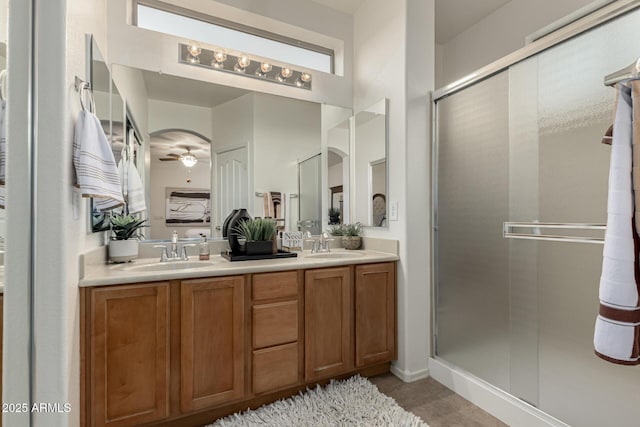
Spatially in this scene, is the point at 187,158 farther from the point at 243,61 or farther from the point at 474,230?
the point at 474,230

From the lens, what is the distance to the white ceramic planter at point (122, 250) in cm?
→ 173

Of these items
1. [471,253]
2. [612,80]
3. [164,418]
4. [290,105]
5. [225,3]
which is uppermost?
[225,3]

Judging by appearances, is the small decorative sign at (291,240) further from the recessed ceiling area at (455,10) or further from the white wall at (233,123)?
the recessed ceiling area at (455,10)

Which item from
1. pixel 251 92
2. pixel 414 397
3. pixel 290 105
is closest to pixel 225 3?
pixel 251 92

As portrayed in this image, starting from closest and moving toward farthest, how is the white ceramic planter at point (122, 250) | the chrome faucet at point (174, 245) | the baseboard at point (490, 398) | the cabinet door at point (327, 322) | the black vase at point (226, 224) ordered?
1. the baseboard at point (490, 398)
2. the white ceramic planter at point (122, 250)
3. the cabinet door at point (327, 322)
4. the chrome faucet at point (174, 245)
5. the black vase at point (226, 224)

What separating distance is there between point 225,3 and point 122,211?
62.9 inches

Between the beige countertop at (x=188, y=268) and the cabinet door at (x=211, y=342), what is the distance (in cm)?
5

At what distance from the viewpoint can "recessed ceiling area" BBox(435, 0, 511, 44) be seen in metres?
2.61

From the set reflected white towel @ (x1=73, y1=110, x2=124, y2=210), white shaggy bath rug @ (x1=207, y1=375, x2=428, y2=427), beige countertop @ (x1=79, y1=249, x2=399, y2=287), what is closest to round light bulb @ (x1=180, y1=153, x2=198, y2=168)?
beige countertop @ (x1=79, y1=249, x2=399, y2=287)

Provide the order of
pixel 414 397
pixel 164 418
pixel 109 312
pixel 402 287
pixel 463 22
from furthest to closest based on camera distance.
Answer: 1. pixel 463 22
2. pixel 402 287
3. pixel 414 397
4. pixel 164 418
5. pixel 109 312

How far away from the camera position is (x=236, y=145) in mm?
2279

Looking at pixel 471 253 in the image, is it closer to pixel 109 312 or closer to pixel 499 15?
pixel 109 312

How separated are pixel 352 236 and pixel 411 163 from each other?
2.44 ft

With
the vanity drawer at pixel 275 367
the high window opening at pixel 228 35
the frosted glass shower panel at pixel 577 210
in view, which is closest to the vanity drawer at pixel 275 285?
the vanity drawer at pixel 275 367
